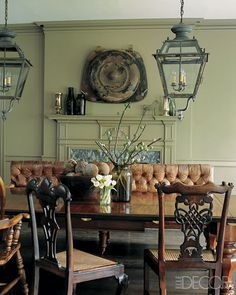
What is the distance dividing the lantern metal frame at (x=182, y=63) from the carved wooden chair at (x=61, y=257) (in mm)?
1202

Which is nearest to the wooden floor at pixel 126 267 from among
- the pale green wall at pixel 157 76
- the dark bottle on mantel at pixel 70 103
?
the pale green wall at pixel 157 76

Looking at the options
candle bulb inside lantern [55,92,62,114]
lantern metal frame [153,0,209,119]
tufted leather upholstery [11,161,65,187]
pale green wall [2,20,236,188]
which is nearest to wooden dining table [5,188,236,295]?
lantern metal frame [153,0,209,119]

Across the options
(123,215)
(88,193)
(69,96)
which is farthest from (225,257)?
(69,96)

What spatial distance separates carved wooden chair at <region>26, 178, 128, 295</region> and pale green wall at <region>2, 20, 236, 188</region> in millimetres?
3810

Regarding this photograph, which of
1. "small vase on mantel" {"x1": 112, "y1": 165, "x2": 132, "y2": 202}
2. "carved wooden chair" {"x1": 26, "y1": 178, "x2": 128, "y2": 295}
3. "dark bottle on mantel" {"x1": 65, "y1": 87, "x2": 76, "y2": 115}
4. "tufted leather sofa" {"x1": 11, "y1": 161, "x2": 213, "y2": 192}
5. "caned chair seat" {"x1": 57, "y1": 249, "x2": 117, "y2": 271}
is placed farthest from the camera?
"dark bottle on mantel" {"x1": 65, "y1": 87, "x2": 76, "y2": 115}

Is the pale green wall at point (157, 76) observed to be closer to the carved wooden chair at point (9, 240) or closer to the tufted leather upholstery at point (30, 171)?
the tufted leather upholstery at point (30, 171)

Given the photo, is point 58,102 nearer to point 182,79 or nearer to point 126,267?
point 126,267

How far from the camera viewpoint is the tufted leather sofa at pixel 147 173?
13.5 feet

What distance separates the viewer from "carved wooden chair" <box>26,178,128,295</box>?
2.05 metres

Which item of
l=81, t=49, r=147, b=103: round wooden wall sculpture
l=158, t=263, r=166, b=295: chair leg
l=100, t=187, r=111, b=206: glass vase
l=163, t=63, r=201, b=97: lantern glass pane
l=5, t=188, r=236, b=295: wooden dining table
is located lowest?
l=158, t=263, r=166, b=295: chair leg

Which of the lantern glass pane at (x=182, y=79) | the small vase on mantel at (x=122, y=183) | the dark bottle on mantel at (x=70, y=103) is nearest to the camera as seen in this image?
the lantern glass pane at (x=182, y=79)

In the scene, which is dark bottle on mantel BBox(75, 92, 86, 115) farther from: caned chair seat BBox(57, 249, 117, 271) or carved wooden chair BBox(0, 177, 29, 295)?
caned chair seat BBox(57, 249, 117, 271)

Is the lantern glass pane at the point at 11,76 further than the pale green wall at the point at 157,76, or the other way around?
the pale green wall at the point at 157,76

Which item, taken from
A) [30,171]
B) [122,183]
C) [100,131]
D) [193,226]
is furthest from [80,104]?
[193,226]
